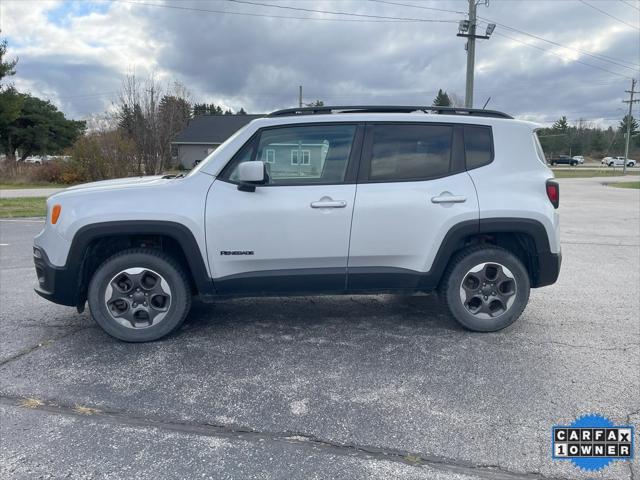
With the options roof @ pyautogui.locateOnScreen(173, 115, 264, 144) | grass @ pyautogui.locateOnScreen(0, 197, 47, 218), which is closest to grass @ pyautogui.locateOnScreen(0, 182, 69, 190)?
grass @ pyautogui.locateOnScreen(0, 197, 47, 218)

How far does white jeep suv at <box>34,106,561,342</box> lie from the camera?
3.97 metres

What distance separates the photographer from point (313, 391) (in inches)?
132

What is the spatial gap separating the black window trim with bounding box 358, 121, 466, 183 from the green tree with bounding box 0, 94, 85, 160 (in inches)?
1930

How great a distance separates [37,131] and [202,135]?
51.9 ft

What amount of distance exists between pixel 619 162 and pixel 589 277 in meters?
87.0

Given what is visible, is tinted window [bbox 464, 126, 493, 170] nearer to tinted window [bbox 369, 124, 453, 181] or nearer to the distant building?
tinted window [bbox 369, 124, 453, 181]

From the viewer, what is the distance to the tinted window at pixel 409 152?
419 cm

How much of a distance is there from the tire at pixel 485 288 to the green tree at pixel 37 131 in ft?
163

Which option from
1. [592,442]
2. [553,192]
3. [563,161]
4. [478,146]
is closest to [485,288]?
[553,192]

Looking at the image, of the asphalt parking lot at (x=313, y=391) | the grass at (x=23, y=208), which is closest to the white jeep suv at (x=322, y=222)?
the asphalt parking lot at (x=313, y=391)

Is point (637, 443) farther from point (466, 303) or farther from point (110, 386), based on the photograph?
point (110, 386)

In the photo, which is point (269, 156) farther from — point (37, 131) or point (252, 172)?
point (37, 131)

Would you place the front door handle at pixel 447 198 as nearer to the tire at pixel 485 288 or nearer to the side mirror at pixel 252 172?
the tire at pixel 485 288

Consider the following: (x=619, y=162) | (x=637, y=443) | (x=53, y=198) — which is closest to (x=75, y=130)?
(x=53, y=198)
